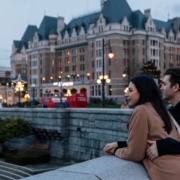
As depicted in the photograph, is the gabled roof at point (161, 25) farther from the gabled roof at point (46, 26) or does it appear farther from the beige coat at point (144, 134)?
the beige coat at point (144, 134)

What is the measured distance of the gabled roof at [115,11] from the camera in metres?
65.8

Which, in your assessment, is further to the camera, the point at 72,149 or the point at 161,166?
the point at 72,149

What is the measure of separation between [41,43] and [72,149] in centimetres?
6193

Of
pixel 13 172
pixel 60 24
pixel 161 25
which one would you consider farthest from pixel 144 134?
pixel 60 24

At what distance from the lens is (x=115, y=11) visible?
66438 mm

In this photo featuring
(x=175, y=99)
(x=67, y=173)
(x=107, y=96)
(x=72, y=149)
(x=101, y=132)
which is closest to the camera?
(x=67, y=173)

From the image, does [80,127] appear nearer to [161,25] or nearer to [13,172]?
[13,172]

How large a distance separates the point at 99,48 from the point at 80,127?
152 ft

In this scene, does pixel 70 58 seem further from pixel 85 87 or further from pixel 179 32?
pixel 179 32

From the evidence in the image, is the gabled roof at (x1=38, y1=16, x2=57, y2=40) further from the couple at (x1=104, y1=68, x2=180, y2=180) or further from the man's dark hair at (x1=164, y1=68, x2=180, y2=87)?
the couple at (x1=104, y1=68, x2=180, y2=180)

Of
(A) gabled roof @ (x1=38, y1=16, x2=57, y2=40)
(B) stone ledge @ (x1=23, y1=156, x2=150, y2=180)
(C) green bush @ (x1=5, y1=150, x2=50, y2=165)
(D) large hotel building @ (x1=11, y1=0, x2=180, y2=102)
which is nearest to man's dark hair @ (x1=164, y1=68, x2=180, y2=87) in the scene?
(B) stone ledge @ (x1=23, y1=156, x2=150, y2=180)

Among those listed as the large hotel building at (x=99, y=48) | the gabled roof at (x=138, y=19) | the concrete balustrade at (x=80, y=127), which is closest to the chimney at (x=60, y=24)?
the large hotel building at (x=99, y=48)

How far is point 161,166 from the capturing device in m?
2.78

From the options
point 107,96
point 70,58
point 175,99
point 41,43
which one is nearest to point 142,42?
point 107,96
